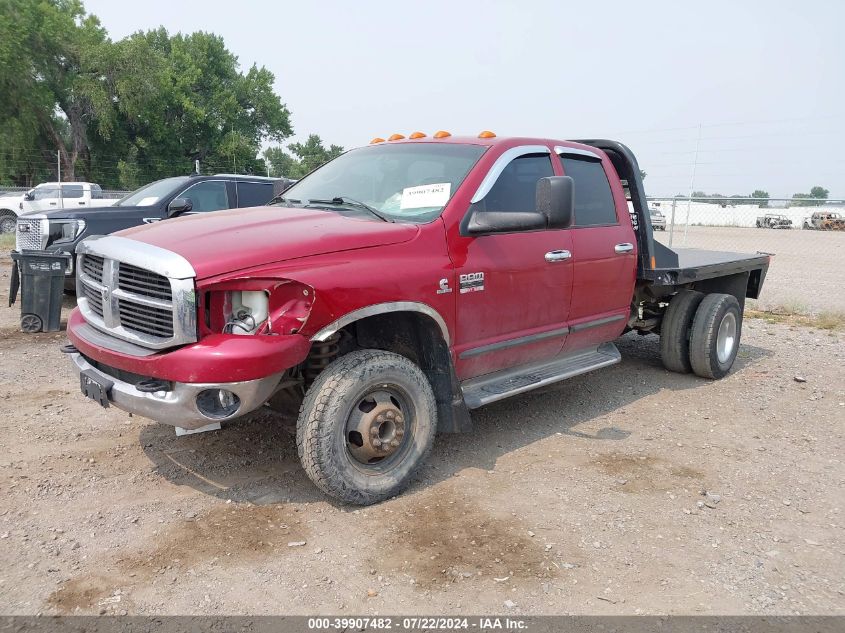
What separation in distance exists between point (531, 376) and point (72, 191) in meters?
19.1

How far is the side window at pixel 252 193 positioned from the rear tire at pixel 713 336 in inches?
248

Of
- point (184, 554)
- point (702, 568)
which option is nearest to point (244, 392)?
point (184, 554)

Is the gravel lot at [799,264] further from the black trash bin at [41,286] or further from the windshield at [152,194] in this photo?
the black trash bin at [41,286]

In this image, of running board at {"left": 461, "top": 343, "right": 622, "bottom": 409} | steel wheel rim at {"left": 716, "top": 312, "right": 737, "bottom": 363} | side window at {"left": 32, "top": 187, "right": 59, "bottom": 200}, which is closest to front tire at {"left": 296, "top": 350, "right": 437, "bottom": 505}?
running board at {"left": 461, "top": 343, "right": 622, "bottom": 409}

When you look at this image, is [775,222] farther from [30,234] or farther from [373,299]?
[373,299]

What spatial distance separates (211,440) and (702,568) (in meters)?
3.02

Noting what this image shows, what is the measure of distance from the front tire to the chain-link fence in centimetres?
646

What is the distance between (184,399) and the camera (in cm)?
312

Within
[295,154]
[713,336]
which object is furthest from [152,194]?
[295,154]

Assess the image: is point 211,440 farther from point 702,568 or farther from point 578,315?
point 702,568

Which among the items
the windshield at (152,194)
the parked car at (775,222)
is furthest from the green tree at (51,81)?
the parked car at (775,222)

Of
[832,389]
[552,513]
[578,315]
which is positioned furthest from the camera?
[832,389]

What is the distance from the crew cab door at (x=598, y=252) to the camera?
4.89 meters

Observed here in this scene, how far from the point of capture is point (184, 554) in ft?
10.2
